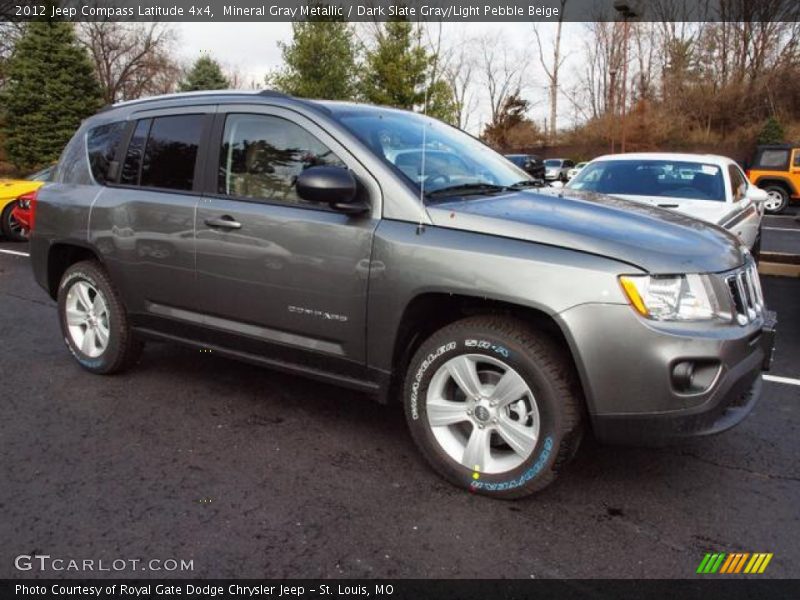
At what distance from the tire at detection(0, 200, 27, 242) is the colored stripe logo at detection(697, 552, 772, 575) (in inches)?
453

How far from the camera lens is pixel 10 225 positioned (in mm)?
11250

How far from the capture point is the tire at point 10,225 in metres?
11.2

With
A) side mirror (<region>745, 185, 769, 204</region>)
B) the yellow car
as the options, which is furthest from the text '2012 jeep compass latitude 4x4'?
the yellow car

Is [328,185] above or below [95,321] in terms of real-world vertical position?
above

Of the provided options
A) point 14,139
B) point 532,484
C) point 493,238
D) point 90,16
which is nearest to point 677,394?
point 532,484

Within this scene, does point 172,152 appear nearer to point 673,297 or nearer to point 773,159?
point 673,297

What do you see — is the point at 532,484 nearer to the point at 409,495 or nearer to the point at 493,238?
the point at 409,495

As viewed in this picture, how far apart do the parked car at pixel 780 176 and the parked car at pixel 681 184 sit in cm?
1363

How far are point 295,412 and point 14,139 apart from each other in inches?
1091

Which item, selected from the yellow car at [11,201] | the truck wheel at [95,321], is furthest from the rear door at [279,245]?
the yellow car at [11,201]

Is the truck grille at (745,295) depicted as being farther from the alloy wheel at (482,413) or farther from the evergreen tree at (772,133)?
the evergreen tree at (772,133)

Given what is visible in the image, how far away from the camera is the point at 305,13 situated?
86.9 ft
